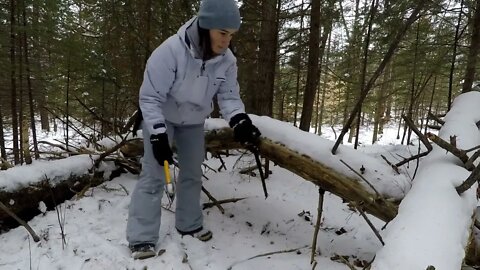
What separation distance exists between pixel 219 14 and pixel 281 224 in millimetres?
2158

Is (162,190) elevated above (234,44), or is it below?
below

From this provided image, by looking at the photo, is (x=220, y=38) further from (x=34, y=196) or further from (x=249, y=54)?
(x=249, y=54)

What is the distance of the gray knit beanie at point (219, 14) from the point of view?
2.40 meters

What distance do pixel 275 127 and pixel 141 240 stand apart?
150 cm

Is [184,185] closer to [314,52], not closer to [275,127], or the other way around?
[275,127]

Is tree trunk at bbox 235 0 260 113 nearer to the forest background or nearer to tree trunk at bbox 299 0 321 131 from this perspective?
the forest background

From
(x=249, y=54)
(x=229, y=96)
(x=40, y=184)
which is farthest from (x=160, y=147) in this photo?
(x=249, y=54)

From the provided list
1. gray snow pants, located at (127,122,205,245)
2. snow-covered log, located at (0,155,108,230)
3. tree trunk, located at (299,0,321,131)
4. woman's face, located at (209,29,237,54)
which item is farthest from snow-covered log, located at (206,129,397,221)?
tree trunk, located at (299,0,321,131)

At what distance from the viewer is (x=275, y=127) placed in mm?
3143

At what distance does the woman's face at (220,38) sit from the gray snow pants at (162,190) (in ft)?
2.41

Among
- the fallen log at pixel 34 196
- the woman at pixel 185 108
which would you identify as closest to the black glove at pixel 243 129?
the woman at pixel 185 108

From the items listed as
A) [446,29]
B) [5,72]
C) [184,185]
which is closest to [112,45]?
[5,72]

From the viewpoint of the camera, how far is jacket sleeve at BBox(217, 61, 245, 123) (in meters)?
2.97

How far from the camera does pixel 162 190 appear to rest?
2.81 m
